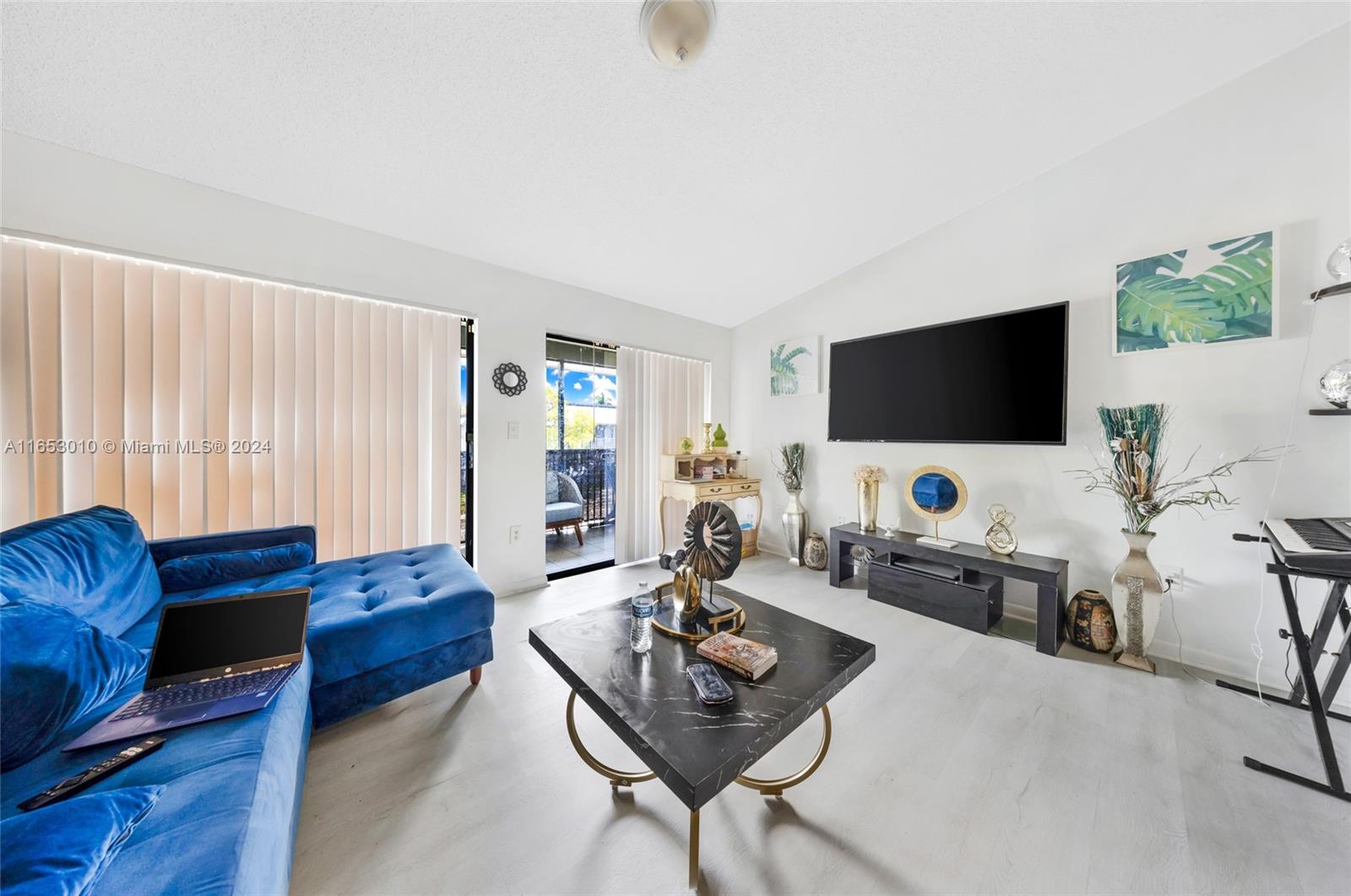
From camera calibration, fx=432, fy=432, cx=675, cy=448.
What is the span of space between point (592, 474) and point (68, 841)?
11.9ft

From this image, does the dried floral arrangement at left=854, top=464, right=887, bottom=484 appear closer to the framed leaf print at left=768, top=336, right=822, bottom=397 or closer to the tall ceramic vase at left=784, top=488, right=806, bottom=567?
the tall ceramic vase at left=784, top=488, right=806, bottom=567

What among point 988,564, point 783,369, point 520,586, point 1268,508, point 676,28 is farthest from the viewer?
point 783,369

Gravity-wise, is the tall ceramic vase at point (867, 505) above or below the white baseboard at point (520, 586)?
above

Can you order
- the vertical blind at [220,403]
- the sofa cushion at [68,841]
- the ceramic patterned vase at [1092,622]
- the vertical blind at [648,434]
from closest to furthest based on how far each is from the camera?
the sofa cushion at [68,841], the vertical blind at [220,403], the ceramic patterned vase at [1092,622], the vertical blind at [648,434]

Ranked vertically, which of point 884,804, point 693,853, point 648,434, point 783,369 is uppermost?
point 783,369

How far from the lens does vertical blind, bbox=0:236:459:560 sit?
1.83 m

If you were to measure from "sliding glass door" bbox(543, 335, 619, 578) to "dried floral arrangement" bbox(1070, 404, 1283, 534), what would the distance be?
3.22 meters

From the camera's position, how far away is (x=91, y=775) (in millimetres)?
877

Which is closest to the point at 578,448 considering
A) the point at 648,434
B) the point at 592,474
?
the point at 592,474

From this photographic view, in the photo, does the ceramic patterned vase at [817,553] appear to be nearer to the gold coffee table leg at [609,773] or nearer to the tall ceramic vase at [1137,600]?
the tall ceramic vase at [1137,600]

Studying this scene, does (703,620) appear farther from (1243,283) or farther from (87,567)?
(1243,283)

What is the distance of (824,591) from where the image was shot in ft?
10.4

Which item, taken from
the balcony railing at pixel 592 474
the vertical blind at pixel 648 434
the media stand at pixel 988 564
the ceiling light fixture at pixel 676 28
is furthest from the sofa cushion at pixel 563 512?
the ceiling light fixture at pixel 676 28

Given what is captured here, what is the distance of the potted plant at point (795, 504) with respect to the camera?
12.5 feet
